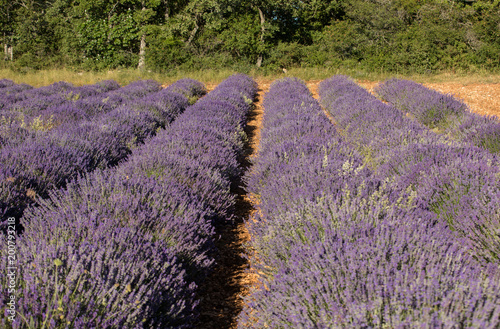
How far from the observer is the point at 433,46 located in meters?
15.6

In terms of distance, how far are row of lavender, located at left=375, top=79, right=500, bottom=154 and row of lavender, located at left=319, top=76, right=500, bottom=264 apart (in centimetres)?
74

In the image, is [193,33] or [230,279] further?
[193,33]

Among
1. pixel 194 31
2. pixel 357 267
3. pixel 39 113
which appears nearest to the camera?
pixel 357 267

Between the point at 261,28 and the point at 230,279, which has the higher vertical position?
the point at 261,28

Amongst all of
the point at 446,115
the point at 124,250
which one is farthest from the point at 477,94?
the point at 124,250

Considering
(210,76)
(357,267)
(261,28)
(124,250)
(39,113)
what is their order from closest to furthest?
(357,267), (124,250), (39,113), (210,76), (261,28)

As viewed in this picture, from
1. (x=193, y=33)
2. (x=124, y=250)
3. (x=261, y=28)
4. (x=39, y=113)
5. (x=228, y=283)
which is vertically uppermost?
(x=261, y=28)

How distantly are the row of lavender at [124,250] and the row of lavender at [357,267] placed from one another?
0.40m

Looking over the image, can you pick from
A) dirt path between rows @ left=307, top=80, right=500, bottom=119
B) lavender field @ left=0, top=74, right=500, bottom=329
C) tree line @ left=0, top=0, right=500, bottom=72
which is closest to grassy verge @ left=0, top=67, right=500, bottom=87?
tree line @ left=0, top=0, right=500, bottom=72

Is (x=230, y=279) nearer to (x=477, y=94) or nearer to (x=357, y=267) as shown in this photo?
(x=357, y=267)

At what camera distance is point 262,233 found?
232 centimetres

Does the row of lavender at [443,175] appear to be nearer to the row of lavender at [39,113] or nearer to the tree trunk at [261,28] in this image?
the row of lavender at [39,113]

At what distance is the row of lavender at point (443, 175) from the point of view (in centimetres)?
226

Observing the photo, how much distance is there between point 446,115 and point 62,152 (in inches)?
241
